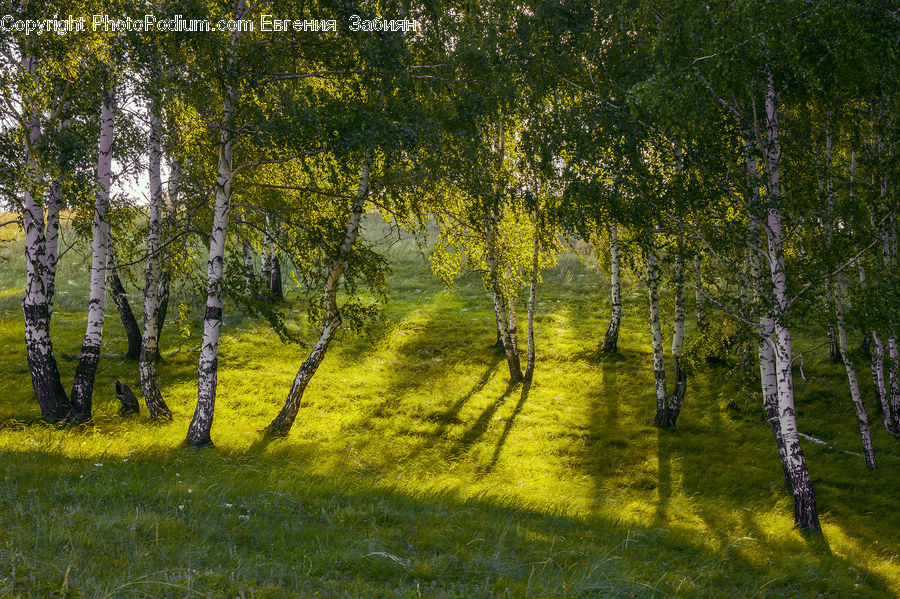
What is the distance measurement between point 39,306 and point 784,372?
1720 centimetres

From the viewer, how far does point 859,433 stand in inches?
625

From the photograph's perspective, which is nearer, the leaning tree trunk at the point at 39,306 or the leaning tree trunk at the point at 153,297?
the leaning tree trunk at the point at 39,306

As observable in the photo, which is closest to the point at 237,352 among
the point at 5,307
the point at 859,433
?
the point at 5,307

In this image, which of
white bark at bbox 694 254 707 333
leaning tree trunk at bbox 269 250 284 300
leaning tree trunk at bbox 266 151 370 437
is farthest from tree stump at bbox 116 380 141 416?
white bark at bbox 694 254 707 333

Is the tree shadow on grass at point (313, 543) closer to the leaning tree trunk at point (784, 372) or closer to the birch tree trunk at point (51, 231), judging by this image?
the leaning tree trunk at point (784, 372)

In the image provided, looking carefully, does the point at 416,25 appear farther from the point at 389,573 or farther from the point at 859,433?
the point at 859,433

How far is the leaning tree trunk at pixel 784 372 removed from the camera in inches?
439

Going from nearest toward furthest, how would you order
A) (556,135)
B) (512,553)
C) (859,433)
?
(512,553) < (556,135) < (859,433)

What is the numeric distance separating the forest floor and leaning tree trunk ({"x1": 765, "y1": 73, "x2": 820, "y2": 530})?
2.20 ft

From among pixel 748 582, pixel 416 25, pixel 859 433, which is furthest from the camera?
pixel 859 433

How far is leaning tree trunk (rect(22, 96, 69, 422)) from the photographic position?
11852 mm

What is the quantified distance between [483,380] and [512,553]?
13327 mm

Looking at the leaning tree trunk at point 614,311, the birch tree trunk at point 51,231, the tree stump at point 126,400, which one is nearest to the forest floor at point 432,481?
the tree stump at point 126,400

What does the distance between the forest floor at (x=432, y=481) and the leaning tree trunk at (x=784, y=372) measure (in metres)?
0.67
